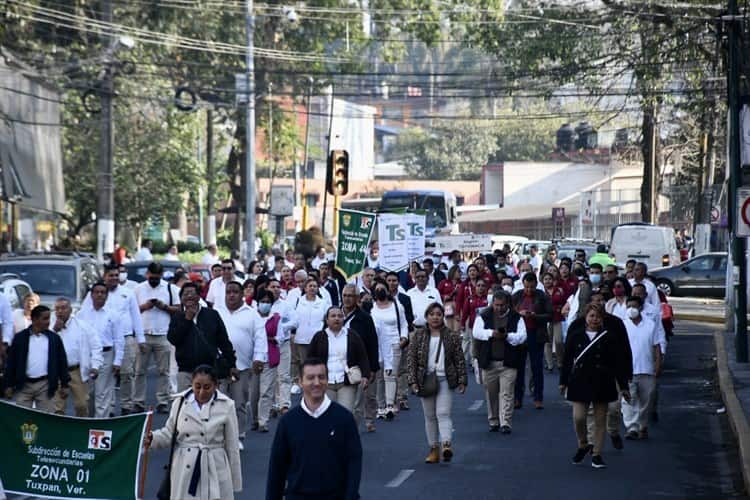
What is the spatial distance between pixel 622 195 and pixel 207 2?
143 feet

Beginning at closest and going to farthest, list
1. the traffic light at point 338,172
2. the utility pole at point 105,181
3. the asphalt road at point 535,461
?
the asphalt road at point 535,461
the traffic light at point 338,172
the utility pole at point 105,181

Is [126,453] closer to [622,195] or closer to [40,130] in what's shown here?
[40,130]

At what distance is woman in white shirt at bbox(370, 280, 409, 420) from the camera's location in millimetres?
16938

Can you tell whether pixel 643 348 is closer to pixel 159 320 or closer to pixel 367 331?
pixel 367 331

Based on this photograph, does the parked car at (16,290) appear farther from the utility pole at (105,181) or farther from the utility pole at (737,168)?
the utility pole at (105,181)

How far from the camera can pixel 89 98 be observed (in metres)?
48.2

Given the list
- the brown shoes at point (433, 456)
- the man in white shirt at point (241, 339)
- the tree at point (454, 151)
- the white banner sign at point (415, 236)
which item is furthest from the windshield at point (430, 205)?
the tree at point (454, 151)

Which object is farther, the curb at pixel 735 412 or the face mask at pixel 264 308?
the face mask at pixel 264 308

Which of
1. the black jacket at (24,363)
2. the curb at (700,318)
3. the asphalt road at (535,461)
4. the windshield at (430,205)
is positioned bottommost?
the asphalt road at (535,461)

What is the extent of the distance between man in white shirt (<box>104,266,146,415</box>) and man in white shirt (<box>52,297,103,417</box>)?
1715 millimetres

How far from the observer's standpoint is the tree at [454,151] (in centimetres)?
11175

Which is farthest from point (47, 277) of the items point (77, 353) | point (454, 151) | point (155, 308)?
point (454, 151)

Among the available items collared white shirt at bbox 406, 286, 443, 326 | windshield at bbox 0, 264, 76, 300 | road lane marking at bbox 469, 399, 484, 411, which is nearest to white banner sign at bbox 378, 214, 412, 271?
collared white shirt at bbox 406, 286, 443, 326

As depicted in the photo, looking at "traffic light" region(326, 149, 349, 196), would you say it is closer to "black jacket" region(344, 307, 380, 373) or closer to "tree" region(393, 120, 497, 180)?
"black jacket" region(344, 307, 380, 373)
